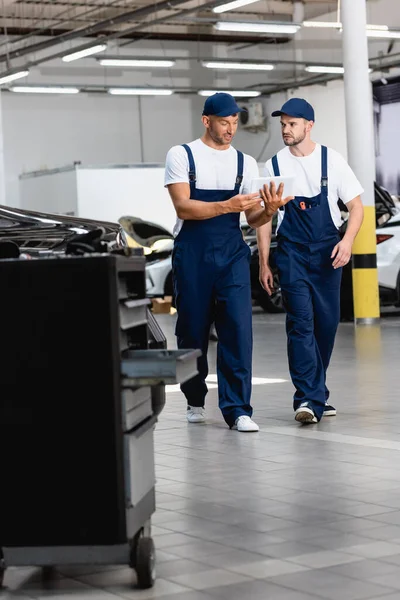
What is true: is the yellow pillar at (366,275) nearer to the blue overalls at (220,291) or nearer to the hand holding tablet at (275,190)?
the blue overalls at (220,291)

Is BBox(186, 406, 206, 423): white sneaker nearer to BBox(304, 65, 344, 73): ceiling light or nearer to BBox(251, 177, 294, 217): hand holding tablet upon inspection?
BBox(251, 177, 294, 217): hand holding tablet

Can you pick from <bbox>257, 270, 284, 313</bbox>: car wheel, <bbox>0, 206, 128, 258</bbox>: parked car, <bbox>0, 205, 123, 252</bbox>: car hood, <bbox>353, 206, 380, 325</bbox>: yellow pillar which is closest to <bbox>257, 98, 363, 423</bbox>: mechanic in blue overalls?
<bbox>0, 206, 128, 258</bbox>: parked car

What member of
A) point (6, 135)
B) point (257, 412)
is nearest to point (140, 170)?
point (6, 135)

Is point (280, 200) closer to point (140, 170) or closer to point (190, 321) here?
point (190, 321)

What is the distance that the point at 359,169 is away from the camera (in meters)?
15.9

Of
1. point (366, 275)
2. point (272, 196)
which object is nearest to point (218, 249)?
point (272, 196)

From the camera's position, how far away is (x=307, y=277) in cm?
710

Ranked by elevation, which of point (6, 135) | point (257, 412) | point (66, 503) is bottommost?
point (257, 412)

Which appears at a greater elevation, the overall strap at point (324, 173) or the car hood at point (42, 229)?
the overall strap at point (324, 173)

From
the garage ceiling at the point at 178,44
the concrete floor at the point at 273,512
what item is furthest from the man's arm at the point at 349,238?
the garage ceiling at the point at 178,44

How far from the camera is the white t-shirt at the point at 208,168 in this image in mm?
6824

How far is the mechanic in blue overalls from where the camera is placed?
7047mm

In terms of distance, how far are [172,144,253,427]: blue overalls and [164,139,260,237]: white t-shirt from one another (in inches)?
1.1

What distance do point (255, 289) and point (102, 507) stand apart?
1527 centimetres
